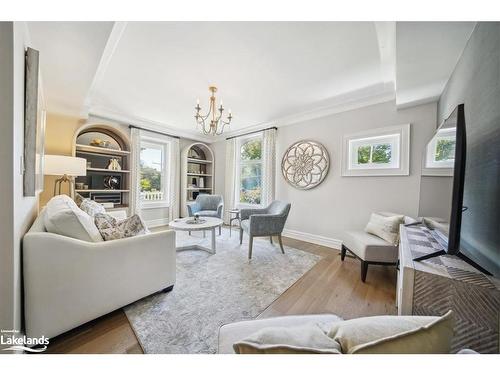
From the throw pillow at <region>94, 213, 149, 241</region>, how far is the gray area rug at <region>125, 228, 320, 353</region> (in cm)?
58

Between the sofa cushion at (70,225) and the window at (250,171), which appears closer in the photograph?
the sofa cushion at (70,225)

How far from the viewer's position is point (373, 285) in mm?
1842

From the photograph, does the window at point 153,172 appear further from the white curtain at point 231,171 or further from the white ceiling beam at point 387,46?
the white ceiling beam at point 387,46

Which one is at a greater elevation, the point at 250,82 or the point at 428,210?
the point at 250,82

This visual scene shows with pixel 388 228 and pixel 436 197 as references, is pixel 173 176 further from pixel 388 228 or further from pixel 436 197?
pixel 436 197

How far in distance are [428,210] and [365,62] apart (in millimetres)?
1600

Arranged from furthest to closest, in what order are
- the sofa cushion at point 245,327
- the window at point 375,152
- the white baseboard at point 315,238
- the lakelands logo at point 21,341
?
the white baseboard at point 315,238
the window at point 375,152
the lakelands logo at point 21,341
the sofa cushion at point 245,327

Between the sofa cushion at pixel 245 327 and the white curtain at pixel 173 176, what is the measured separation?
388 cm

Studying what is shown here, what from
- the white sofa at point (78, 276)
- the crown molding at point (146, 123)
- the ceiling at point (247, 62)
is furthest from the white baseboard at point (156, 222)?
the white sofa at point (78, 276)

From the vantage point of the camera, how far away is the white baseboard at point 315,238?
296 centimetres

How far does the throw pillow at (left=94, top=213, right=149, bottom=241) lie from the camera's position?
1.40m

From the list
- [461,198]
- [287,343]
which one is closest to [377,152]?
[461,198]

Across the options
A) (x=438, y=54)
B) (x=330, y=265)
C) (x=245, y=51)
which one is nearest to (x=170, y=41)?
(x=245, y=51)

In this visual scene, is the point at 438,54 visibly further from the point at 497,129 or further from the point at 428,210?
the point at 428,210
